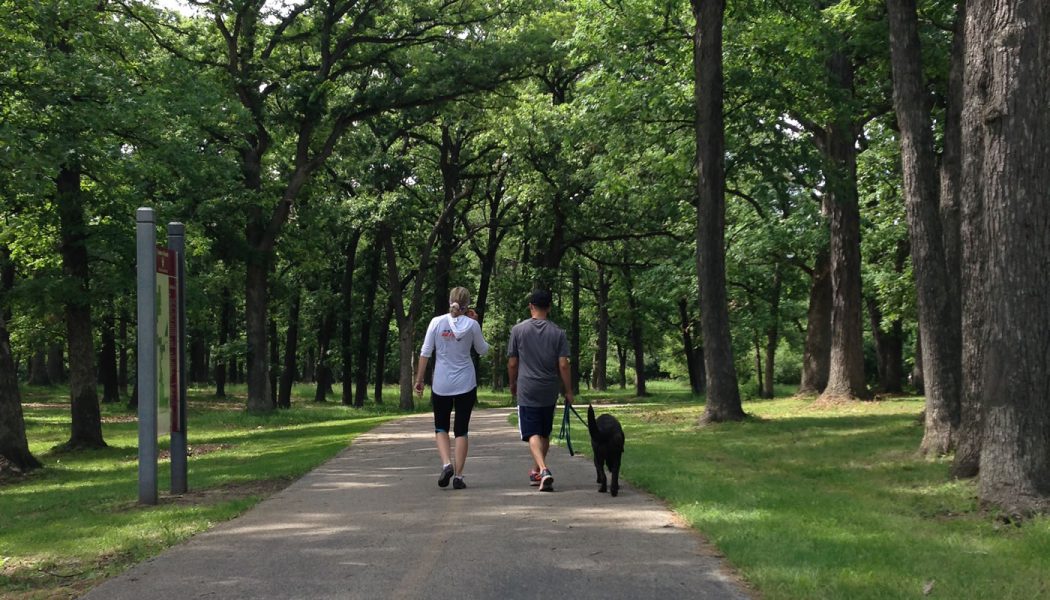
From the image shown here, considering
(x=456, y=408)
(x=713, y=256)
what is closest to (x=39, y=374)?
(x=713, y=256)

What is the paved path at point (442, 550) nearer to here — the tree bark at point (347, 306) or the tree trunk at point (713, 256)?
the tree trunk at point (713, 256)

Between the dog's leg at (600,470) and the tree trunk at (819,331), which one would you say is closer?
the dog's leg at (600,470)

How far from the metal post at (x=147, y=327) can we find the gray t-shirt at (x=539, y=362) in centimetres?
359

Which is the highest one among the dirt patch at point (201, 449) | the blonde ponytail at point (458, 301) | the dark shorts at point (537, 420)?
the blonde ponytail at point (458, 301)

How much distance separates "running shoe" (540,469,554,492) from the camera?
938 centimetres

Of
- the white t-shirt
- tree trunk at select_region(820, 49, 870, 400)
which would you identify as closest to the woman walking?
the white t-shirt

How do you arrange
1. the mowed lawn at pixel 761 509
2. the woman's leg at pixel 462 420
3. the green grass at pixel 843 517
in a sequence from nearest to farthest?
the green grass at pixel 843 517
the mowed lawn at pixel 761 509
the woman's leg at pixel 462 420

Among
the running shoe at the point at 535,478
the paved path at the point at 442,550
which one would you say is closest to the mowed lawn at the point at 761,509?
the paved path at the point at 442,550

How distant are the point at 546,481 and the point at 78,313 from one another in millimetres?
14183

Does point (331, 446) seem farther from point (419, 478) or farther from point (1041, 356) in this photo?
point (1041, 356)

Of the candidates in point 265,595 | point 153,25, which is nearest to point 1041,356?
point 265,595

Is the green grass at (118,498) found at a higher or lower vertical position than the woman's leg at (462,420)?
lower

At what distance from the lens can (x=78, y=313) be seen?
1972cm

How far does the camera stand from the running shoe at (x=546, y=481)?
30.8 ft
